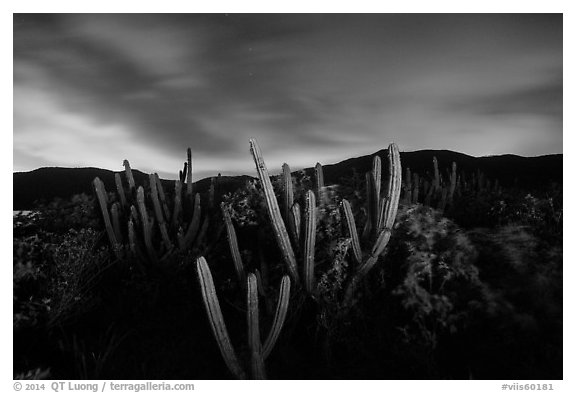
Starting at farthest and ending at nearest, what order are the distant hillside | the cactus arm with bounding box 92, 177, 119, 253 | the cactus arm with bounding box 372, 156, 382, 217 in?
1. the cactus arm with bounding box 92, 177, 119, 253
2. the distant hillside
3. the cactus arm with bounding box 372, 156, 382, 217

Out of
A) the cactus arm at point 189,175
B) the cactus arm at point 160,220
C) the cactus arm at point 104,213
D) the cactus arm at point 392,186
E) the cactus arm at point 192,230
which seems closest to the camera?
the cactus arm at point 392,186

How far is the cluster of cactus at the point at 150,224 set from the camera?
4309 millimetres

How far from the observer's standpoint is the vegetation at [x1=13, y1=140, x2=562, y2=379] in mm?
2654

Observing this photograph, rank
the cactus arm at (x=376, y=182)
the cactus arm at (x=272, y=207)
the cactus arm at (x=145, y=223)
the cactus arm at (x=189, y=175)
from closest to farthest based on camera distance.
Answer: the cactus arm at (x=272, y=207), the cactus arm at (x=376, y=182), the cactus arm at (x=145, y=223), the cactus arm at (x=189, y=175)

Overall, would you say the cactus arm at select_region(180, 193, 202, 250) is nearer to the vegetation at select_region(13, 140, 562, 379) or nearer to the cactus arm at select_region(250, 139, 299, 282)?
the vegetation at select_region(13, 140, 562, 379)

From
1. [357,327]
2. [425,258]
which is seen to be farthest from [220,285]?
[425,258]

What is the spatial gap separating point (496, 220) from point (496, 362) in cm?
257

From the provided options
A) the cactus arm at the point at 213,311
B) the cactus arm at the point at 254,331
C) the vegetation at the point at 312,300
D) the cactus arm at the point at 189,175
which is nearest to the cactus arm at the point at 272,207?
the vegetation at the point at 312,300

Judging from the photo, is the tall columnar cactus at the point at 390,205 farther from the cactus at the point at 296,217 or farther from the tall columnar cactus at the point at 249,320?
the tall columnar cactus at the point at 249,320

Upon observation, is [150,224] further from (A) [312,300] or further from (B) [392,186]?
(B) [392,186]

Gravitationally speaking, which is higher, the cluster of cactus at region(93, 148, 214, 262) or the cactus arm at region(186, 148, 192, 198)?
the cactus arm at region(186, 148, 192, 198)

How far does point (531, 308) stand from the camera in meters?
2.69

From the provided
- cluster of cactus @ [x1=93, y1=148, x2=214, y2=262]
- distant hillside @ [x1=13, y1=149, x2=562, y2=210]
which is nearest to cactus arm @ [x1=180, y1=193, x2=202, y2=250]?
cluster of cactus @ [x1=93, y1=148, x2=214, y2=262]
